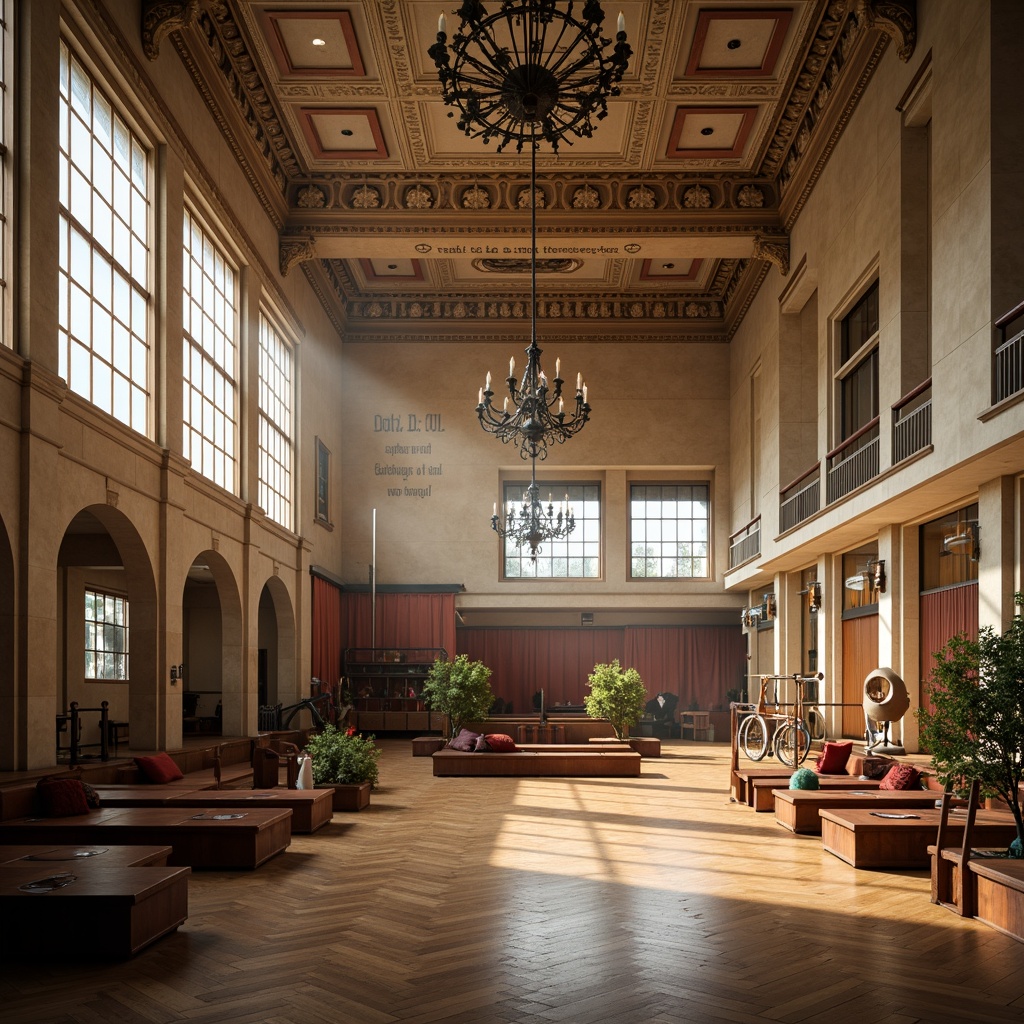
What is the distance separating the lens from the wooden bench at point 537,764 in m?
15.3

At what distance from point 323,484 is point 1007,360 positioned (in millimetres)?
15758

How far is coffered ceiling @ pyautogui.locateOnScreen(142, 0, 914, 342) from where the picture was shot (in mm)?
14125

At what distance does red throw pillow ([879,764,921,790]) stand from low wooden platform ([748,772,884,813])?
0.71 feet

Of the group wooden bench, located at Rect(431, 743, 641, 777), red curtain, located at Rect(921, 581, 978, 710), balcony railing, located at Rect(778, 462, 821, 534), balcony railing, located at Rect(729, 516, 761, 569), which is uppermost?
balcony railing, located at Rect(778, 462, 821, 534)

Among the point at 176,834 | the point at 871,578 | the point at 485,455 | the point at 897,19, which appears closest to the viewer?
the point at 176,834

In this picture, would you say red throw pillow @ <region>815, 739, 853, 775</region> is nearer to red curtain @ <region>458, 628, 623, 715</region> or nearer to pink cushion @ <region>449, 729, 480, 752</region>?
pink cushion @ <region>449, 729, 480, 752</region>

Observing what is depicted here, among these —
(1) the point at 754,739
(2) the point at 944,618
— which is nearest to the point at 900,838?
(2) the point at 944,618

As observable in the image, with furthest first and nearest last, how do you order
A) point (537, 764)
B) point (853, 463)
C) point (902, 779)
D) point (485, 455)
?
point (485, 455)
point (537, 764)
point (853, 463)
point (902, 779)

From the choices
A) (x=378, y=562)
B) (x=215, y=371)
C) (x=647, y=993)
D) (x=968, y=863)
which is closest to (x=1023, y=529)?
(x=968, y=863)

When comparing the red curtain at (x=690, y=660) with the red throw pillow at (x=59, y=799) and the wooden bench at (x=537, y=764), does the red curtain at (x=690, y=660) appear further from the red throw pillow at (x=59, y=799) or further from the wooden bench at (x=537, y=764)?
the red throw pillow at (x=59, y=799)

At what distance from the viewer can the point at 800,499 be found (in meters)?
17.3

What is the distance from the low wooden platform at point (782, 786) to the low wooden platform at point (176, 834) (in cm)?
557

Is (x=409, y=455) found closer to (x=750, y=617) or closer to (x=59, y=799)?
(x=750, y=617)

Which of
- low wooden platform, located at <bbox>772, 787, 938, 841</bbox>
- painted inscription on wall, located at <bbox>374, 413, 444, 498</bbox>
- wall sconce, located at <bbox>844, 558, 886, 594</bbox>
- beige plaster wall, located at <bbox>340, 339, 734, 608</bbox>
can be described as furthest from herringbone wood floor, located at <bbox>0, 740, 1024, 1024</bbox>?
painted inscription on wall, located at <bbox>374, 413, 444, 498</bbox>
